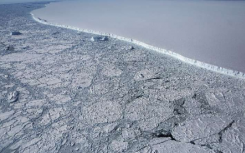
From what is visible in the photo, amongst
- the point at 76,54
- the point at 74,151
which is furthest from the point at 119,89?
the point at 76,54

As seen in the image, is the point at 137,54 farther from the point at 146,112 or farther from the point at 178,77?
the point at 146,112

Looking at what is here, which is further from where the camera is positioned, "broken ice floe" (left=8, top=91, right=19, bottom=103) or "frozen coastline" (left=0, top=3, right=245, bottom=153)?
Result: "broken ice floe" (left=8, top=91, right=19, bottom=103)

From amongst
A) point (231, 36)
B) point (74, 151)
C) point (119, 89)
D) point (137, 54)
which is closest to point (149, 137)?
point (74, 151)

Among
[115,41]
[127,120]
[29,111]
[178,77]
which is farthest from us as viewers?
[115,41]

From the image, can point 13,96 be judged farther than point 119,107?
Yes

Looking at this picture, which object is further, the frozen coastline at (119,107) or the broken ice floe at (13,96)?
the broken ice floe at (13,96)

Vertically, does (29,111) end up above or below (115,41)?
below

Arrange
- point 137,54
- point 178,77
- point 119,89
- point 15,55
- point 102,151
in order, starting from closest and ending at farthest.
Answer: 1. point 102,151
2. point 119,89
3. point 178,77
4. point 137,54
5. point 15,55

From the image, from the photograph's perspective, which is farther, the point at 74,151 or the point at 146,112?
the point at 146,112

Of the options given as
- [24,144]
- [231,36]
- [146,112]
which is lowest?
[24,144]

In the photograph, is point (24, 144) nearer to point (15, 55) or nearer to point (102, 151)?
point (102, 151)
